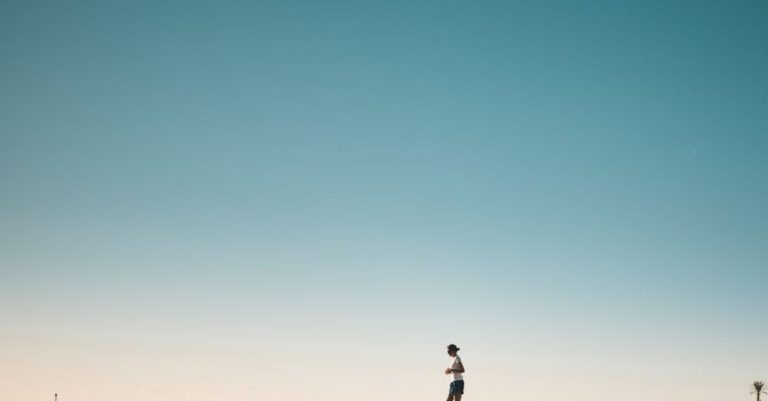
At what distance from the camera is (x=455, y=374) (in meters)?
21.1

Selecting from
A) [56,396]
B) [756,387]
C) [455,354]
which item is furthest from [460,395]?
[56,396]

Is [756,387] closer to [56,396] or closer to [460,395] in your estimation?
[460,395]

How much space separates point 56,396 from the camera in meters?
137

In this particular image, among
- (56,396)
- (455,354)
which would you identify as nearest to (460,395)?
(455,354)

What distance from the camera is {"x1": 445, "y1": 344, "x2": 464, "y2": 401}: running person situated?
2102cm

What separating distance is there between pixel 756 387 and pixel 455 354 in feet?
349

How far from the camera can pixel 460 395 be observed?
21.1 m

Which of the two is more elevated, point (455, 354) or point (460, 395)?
point (455, 354)

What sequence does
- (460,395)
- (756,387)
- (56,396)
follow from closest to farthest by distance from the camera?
(460,395) → (756,387) → (56,396)

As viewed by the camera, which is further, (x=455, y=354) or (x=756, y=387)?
(x=756, y=387)

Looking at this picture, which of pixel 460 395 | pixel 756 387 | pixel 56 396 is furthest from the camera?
pixel 56 396

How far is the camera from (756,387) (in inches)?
3952

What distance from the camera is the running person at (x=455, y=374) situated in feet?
68.9

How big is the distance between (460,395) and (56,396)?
14920 cm
